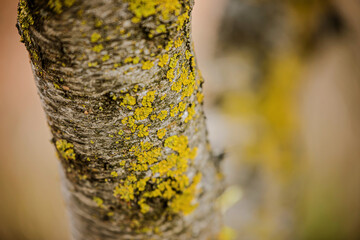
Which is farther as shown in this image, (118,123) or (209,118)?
(209,118)

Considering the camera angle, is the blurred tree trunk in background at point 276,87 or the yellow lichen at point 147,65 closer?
the yellow lichen at point 147,65

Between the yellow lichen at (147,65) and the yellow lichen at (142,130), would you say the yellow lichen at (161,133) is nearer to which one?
the yellow lichen at (142,130)

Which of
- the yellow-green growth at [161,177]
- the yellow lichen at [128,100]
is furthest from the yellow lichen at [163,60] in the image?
the yellow-green growth at [161,177]

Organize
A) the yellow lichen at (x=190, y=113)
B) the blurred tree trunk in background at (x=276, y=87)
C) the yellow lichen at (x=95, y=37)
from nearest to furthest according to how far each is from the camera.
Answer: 1. the yellow lichen at (x=95, y=37)
2. the yellow lichen at (x=190, y=113)
3. the blurred tree trunk in background at (x=276, y=87)

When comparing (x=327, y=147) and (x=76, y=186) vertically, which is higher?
(x=327, y=147)

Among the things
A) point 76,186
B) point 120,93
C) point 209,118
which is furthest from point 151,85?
point 209,118

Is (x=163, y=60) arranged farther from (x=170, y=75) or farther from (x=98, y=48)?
(x=98, y=48)

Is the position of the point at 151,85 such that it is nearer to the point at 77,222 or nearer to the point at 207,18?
the point at 77,222
